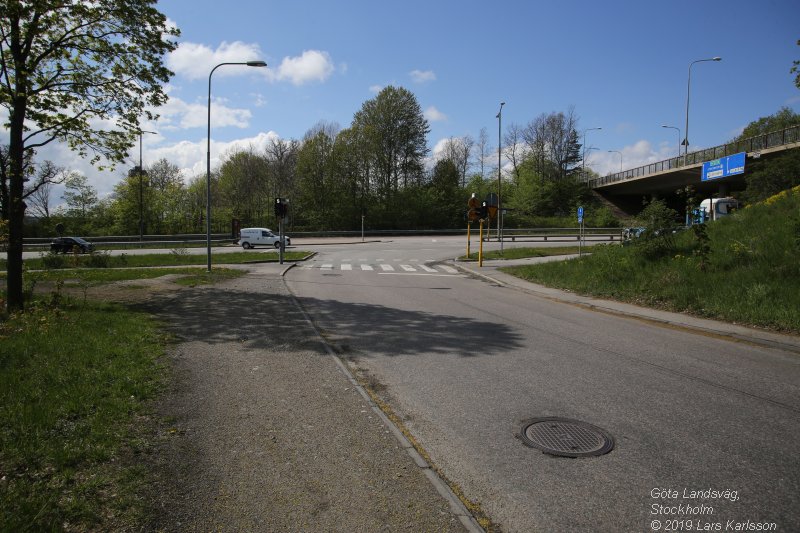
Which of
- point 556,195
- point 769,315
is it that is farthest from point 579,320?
point 556,195

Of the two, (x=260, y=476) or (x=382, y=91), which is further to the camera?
(x=382, y=91)

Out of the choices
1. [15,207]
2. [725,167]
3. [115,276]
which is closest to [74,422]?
[15,207]

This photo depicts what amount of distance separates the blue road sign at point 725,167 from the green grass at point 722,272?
2505 centimetres

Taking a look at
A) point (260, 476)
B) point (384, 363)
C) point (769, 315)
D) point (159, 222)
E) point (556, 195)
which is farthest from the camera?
point (556, 195)

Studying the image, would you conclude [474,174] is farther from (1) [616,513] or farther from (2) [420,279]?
(1) [616,513]

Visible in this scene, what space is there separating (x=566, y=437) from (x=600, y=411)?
A: 91cm

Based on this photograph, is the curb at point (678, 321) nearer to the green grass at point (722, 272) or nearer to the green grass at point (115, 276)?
the green grass at point (722, 272)

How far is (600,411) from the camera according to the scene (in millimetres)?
5328

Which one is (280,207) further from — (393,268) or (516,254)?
(516,254)

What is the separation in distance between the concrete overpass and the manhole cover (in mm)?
29429

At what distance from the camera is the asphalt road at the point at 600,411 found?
3.50m

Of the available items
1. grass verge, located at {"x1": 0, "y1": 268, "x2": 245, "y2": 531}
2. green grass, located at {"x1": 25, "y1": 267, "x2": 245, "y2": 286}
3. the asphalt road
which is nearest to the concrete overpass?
the asphalt road

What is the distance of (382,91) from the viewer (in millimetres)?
68875

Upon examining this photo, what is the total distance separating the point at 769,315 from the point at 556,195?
243ft
